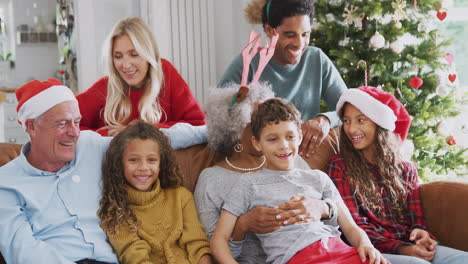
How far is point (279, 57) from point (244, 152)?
2.65ft

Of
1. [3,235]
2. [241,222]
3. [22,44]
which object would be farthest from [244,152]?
[22,44]

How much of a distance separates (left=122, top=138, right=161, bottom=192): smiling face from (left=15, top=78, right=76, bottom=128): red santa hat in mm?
281

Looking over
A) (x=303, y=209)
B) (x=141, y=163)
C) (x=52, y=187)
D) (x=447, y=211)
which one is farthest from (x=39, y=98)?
(x=447, y=211)

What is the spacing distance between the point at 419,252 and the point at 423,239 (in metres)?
0.08

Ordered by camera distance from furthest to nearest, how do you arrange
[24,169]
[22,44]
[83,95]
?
[22,44] < [83,95] < [24,169]

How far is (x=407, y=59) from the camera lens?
3607 millimetres

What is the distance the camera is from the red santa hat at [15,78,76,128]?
1.73 m

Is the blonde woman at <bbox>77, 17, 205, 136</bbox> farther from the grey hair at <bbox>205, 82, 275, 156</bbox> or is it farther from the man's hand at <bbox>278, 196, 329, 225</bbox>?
the man's hand at <bbox>278, 196, 329, 225</bbox>

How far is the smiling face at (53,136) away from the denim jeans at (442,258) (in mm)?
1211

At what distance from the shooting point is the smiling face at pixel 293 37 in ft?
8.51

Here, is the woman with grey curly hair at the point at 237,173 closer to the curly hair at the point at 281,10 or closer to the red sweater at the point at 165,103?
the red sweater at the point at 165,103

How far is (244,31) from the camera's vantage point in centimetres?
468

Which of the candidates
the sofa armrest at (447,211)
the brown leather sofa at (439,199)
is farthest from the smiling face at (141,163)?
the sofa armrest at (447,211)

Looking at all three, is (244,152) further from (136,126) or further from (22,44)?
(22,44)
